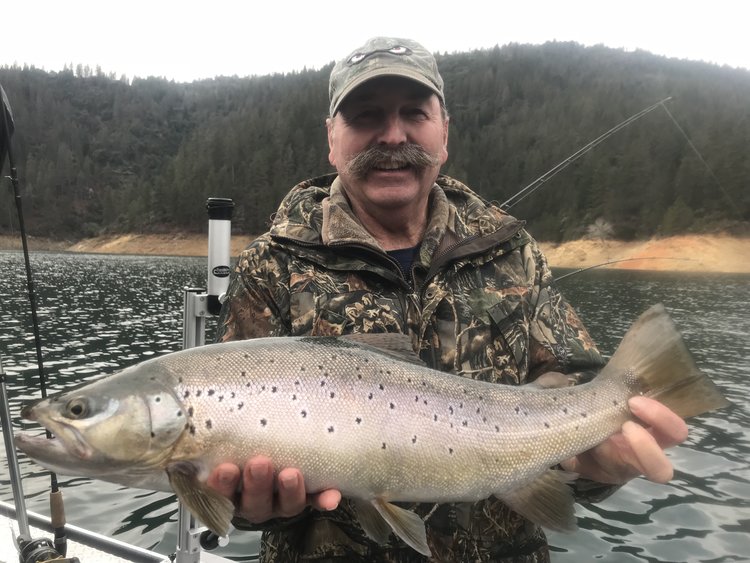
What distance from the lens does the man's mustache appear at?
312cm

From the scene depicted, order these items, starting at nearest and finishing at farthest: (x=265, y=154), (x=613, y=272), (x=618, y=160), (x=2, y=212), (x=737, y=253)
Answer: (x=737, y=253), (x=613, y=272), (x=618, y=160), (x=2, y=212), (x=265, y=154)

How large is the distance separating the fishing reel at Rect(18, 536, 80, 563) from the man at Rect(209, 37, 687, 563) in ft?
5.56

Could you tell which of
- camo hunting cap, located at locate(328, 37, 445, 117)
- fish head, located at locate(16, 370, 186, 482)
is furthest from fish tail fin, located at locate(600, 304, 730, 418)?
fish head, located at locate(16, 370, 186, 482)

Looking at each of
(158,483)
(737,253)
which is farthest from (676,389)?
(737,253)

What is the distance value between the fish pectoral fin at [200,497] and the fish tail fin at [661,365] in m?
1.83

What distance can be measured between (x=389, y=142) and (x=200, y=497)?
6.27 feet

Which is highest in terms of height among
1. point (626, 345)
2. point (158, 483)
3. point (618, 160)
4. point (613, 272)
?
point (618, 160)

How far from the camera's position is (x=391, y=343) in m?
2.81

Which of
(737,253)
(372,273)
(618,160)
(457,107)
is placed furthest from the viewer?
(457,107)

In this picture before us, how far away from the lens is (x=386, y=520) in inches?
98.1

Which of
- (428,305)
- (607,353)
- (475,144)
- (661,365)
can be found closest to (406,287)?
(428,305)

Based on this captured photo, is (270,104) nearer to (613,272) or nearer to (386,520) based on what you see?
(613,272)

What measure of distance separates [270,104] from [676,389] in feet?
537

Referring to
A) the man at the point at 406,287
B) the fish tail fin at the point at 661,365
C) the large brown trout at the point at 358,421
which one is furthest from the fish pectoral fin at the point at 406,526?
the fish tail fin at the point at 661,365
